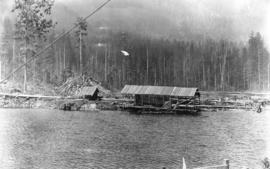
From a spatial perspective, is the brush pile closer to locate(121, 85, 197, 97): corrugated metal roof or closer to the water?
locate(121, 85, 197, 97): corrugated metal roof

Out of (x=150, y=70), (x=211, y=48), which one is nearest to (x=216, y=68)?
(x=211, y=48)

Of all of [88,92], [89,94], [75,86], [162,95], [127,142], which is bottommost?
[127,142]

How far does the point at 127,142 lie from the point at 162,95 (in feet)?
99.3

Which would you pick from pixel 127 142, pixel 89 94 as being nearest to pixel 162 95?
pixel 89 94

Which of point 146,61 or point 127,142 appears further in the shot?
point 146,61

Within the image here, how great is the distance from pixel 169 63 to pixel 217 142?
81.8 meters

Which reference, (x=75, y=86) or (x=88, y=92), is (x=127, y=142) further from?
(x=75, y=86)

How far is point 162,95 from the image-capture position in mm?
64938

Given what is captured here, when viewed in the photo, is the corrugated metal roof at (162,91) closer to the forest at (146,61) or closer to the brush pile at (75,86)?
the brush pile at (75,86)

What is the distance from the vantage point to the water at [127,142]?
27.4 metres

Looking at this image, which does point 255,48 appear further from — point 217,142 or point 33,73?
point 217,142

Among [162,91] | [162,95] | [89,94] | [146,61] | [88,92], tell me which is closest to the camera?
[162,95]

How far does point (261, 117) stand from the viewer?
56.8m

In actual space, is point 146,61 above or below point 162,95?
above
